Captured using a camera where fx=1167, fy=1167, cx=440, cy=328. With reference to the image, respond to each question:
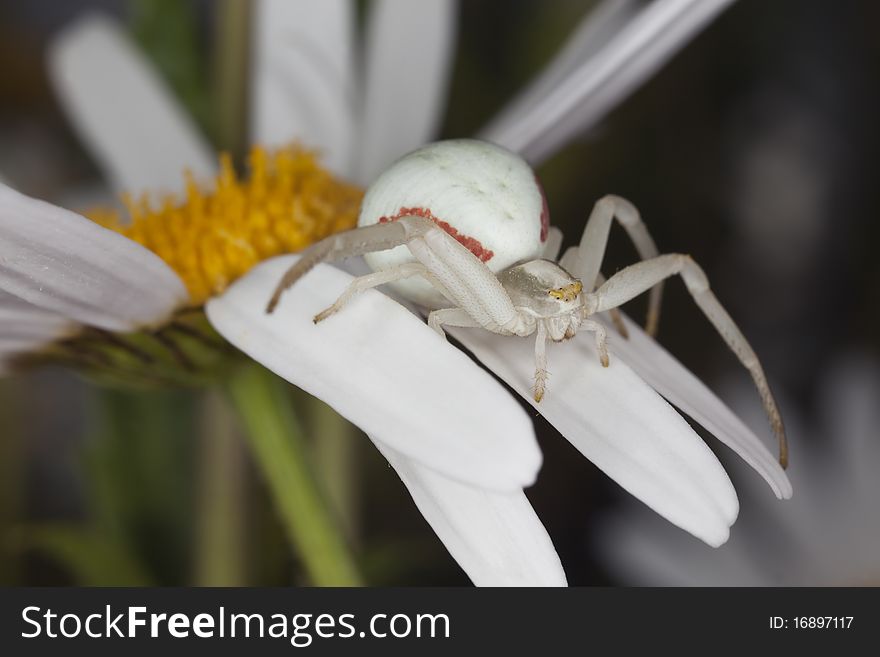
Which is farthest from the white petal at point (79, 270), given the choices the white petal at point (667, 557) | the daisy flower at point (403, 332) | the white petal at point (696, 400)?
the white petal at point (667, 557)

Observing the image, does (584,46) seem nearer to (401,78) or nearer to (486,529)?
(401,78)

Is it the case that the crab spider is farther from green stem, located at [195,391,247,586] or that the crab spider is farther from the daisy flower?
green stem, located at [195,391,247,586]

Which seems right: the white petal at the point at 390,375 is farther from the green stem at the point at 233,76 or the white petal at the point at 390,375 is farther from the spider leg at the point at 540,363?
the green stem at the point at 233,76

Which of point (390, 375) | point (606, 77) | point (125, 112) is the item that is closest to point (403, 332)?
point (390, 375)

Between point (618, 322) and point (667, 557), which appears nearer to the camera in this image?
point (618, 322)

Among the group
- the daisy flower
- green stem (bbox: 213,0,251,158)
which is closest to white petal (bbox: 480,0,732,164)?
the daisy flower
